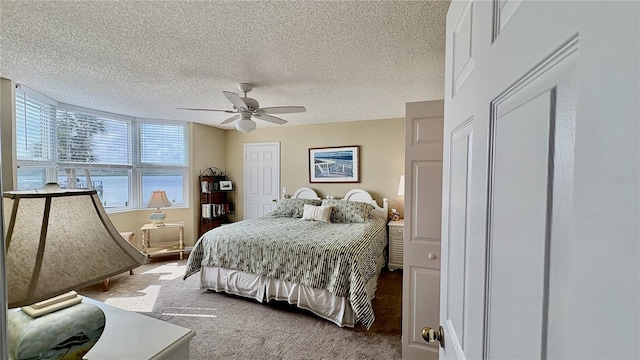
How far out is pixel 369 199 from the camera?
14.4 ft

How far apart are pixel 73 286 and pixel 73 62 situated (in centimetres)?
242

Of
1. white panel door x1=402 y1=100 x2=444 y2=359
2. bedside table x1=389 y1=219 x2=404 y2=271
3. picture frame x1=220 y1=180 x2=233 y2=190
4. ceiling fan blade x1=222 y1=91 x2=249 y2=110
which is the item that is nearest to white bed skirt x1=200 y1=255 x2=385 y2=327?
white panel door x1=402 y1=100 x2=444 y2=359

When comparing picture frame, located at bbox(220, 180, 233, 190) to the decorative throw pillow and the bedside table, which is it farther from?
the bedside table

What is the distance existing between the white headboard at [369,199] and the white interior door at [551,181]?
366 cm

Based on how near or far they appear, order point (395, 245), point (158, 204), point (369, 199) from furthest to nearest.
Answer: point (369, 199) < point (158, 204) < point (395, 245)

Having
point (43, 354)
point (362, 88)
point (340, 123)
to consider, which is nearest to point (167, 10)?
point (43, 354)

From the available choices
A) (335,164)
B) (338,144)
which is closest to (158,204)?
(335,164)

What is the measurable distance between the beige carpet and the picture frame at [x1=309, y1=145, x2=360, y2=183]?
1.86 metres

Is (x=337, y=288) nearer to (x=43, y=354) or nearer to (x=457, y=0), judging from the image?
(x=43, y=354)

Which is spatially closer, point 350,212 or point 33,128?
point 33,128

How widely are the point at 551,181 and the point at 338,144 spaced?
4.41 meters

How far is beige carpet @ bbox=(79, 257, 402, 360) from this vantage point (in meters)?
2.14

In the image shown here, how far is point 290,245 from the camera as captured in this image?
2.71 metres

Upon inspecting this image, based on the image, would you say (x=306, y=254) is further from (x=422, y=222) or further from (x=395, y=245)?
(x=395, y=245)
